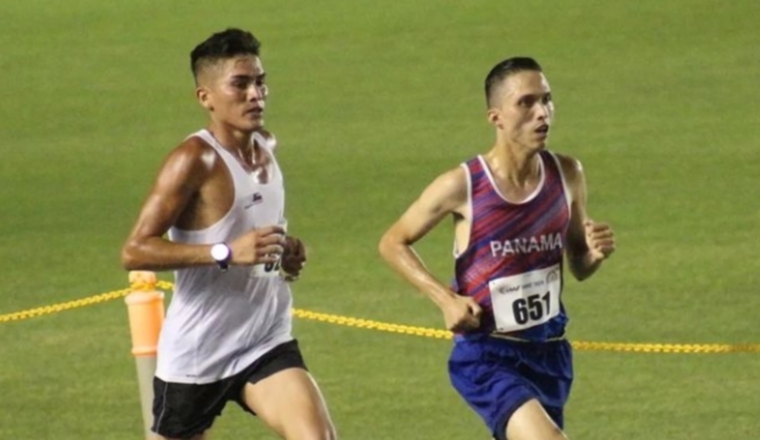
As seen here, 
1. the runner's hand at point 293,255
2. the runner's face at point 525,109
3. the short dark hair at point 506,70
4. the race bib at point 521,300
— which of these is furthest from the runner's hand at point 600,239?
the runner's hand at point 293,255

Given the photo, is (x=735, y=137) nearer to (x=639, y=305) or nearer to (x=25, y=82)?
(x=639, y=305)

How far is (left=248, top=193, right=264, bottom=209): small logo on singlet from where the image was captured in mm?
7449

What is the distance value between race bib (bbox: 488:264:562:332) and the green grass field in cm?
203

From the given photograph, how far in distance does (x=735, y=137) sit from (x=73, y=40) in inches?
313

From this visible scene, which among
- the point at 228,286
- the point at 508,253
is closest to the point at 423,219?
the point at 508,253

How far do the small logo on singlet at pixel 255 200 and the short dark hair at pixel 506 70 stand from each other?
913mm

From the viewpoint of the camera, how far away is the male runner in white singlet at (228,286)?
7.35 m

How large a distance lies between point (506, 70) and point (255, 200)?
103 cm

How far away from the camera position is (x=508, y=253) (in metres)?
7.54

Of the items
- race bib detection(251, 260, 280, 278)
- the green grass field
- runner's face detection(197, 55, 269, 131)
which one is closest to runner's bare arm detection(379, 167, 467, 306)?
race bib detection(251, 260, 280, 278)

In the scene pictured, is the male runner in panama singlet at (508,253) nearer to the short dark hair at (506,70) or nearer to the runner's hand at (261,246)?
the short dark hair at (506,70)

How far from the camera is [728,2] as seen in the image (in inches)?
856

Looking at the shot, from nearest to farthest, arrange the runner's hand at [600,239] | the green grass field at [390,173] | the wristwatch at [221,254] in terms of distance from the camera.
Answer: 1. the wristwatch at [221,254]
2. the runner's hand at [600,239]
3. the green grass field at [390,173]

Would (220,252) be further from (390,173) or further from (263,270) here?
(390,173)
